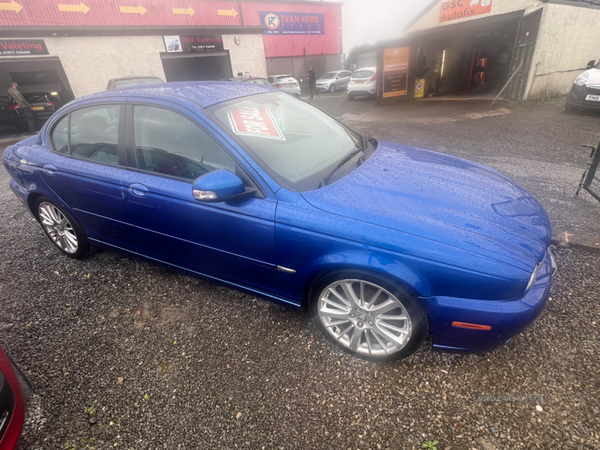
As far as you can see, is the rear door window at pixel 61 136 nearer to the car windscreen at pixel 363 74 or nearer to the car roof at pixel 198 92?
the car roof at pixel 198 92

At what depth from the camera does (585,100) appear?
25.8 feet

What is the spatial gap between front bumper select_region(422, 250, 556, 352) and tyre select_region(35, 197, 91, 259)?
3127mm

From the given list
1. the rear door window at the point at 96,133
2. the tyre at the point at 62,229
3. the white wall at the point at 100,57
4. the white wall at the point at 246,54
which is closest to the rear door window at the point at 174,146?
the rear door window at the point at 96,133

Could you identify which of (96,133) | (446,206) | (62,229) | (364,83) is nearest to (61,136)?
(96,133)

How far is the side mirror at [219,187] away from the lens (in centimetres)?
186

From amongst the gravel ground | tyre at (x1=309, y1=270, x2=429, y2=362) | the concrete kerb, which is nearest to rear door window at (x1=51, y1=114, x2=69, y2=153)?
the gravel ground

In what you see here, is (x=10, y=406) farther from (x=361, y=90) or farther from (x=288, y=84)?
(x=288, y=84)

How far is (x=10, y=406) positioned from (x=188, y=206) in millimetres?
1347

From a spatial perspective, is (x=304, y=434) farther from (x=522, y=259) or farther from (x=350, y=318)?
(x=522, y=259)

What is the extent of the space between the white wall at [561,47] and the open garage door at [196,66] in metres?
13.4

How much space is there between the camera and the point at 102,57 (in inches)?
516

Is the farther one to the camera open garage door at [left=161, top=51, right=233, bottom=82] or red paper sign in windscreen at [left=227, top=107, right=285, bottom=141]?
open garage door at [left=161, top=51, right=233, bottom=82]

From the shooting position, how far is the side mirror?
6.11 ft

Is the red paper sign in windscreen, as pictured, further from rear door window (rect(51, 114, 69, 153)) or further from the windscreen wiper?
rear door window (rect(51, 114, 69, 153))
